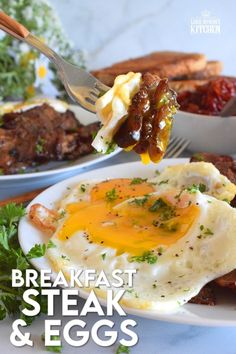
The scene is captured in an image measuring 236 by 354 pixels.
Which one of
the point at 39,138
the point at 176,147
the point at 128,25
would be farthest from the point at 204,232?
the point at 128,25

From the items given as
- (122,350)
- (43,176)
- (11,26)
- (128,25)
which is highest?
(11,26)

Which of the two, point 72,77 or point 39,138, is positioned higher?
point 72,77

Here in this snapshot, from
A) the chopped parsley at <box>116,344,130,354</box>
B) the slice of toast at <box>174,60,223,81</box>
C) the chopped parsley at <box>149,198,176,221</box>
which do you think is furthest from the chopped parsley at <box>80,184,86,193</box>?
the slice of toast at <box>174,60,223,81</box>

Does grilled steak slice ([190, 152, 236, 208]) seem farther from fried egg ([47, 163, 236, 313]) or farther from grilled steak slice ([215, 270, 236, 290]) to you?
grilled steak slice ([215, 270, 236, 290])

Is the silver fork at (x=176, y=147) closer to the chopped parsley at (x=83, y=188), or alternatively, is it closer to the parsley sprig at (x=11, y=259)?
the chopped parsley at (x=83, y=188)

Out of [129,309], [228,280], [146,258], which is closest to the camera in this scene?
[129,309]

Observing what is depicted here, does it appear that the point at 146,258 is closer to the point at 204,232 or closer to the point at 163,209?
the point at 204,232
